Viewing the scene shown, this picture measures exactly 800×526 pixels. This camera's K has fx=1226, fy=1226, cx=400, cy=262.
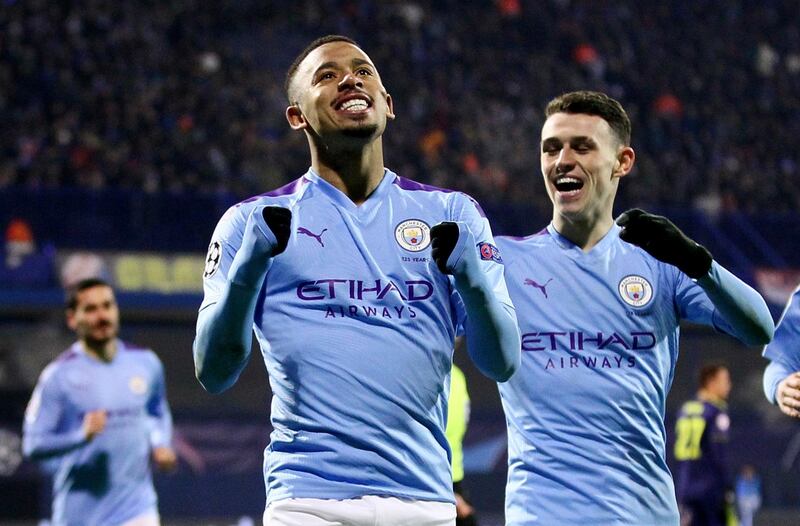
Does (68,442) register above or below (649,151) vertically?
below

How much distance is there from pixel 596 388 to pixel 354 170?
1282 mm

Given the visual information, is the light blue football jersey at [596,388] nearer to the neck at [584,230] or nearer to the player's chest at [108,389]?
the neck at [584,230]

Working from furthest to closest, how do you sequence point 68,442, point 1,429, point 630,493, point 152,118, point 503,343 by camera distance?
point 152,118
point 1,429
point 68,442
point 630,493
point 503,343

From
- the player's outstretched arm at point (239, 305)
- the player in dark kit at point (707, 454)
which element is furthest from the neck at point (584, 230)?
the player in dark kit at point (707, 454)

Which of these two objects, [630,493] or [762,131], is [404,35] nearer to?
[762,131]

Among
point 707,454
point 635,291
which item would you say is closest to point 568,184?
point 635,291

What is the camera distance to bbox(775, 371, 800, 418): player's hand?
168 inches

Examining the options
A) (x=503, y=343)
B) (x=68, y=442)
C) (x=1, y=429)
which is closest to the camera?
(x=503, y=343)

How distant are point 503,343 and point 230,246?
0.78m

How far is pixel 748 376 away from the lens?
65.4 feet

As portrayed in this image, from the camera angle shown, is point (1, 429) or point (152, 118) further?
point (152, 118)

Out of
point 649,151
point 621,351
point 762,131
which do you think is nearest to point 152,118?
point 649,151

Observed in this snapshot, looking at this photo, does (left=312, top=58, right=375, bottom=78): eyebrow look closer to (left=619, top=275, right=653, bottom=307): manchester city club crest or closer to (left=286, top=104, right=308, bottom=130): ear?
(left=286, top=104, right=308, bottom=130): ear

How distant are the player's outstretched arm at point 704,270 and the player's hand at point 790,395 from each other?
1.20 ft
